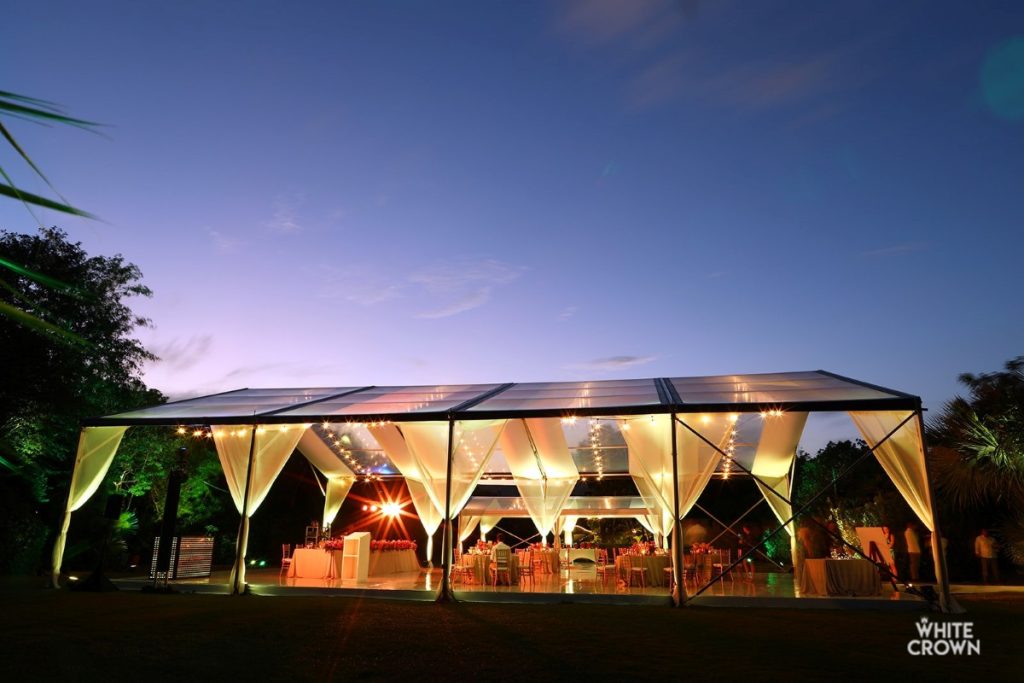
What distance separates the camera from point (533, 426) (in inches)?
489

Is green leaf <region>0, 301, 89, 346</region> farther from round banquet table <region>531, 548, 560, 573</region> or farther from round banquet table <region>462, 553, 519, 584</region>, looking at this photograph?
round banquet table <region>531, 548, 560, 573</region>

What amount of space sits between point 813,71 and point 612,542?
596 inches

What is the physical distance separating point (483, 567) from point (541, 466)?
3202 millimetres

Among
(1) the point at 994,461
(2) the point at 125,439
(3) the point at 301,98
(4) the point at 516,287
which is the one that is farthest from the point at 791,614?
(2) the point at 125,439

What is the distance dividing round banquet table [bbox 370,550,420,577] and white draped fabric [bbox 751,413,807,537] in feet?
25.3

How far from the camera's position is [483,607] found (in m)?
8.88

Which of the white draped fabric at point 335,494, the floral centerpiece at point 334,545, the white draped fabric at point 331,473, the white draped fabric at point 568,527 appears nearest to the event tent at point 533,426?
the floral centerpiece at point 334,545

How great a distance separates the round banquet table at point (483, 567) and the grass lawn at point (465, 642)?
253 cm

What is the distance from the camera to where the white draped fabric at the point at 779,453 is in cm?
1210

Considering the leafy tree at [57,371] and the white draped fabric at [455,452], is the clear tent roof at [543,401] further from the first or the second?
the leafy tree at [57,371]

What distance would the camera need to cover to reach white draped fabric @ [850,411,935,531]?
880 cm

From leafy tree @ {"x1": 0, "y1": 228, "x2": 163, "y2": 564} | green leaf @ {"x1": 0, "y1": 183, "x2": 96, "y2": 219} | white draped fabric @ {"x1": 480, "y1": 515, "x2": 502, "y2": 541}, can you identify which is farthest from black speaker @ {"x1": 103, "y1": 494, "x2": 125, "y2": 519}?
green leaf @ {"x1": 0, "y1": 183, "x2": 96, "y2": 219}

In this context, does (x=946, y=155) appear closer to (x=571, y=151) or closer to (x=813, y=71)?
(x=813, y=71)

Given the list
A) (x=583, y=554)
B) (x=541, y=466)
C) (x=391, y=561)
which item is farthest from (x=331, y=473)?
(x=583, y=554)
